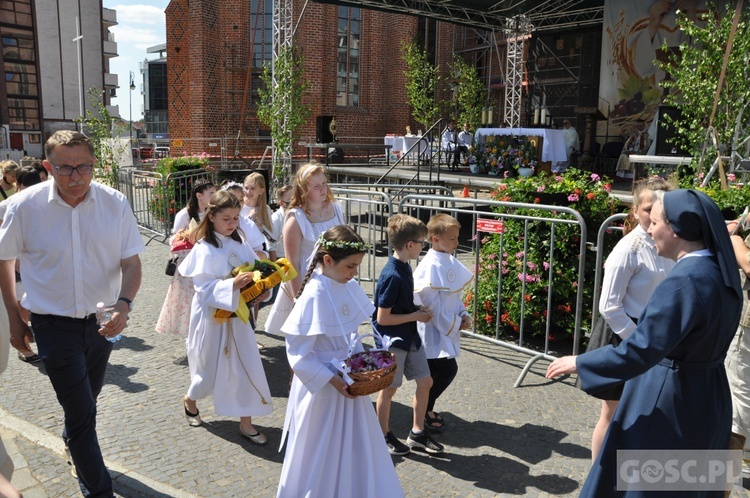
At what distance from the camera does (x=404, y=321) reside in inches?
165

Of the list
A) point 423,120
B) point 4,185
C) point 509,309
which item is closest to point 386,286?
point 509,309

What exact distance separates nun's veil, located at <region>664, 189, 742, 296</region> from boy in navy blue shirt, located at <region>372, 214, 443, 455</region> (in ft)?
6.11

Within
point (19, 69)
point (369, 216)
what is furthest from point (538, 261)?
point (19, 69)

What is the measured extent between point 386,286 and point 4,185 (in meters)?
6.41

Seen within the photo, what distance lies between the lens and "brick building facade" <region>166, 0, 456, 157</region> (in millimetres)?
25641

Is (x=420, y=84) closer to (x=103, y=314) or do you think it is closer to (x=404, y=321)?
(x=404, y=321)

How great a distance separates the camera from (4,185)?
824 cm

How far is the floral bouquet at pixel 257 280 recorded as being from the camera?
4371 mm

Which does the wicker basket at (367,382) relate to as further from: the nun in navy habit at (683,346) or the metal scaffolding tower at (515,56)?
the metal scaffolding tower at (515,56)

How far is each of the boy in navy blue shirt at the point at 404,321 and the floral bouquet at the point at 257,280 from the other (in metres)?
0.71

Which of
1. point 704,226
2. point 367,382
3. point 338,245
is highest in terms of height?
point 704,226

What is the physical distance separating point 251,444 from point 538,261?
343cm

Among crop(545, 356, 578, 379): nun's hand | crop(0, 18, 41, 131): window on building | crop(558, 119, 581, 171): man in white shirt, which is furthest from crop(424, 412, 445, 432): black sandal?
crop(0, 18, 41, 131): window on building

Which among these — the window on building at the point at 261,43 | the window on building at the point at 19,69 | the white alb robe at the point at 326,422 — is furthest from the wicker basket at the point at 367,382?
the window on building at the point at 19,69
